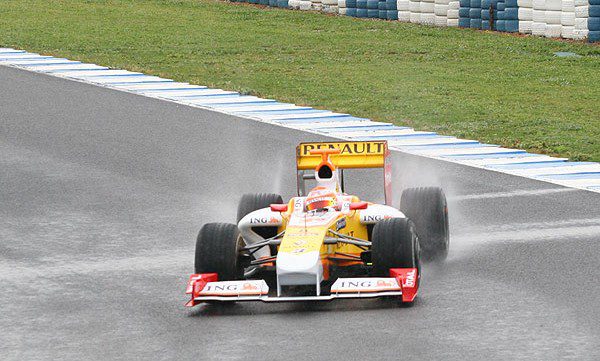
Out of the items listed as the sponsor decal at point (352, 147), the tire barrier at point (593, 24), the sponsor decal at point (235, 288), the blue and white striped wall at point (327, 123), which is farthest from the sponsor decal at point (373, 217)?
the tire barrier at point (593, 24)

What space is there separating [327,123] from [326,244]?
29.4ft

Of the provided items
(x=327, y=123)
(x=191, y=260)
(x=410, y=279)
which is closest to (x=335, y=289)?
(x=410, y=279)

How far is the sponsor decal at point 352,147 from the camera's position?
1155 cm

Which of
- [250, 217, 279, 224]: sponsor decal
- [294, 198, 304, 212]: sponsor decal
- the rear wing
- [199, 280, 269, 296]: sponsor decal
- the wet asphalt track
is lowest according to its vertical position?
the wet asphalt track

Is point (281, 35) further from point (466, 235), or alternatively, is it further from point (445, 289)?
point (445, 289)

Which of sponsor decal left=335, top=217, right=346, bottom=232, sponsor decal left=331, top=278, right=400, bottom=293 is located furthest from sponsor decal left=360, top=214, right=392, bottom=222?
sponsor decal left=331, top=278, right=400, bottom=293

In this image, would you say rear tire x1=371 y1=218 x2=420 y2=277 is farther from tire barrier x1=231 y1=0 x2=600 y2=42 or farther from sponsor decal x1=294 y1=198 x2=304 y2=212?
tire barrier x1=231 y1=0 x2=600 y2=42

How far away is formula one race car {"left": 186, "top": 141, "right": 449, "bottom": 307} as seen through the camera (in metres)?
9.85

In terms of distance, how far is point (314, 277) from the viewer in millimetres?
9812

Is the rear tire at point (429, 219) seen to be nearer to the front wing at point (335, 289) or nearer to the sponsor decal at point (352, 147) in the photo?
the sponsor decal at point (352, 147)

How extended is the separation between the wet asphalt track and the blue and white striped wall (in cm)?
46

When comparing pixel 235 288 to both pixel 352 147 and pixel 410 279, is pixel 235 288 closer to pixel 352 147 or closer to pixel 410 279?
pixel 410 279

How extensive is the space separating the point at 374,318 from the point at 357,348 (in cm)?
71

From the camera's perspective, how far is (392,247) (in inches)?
396
